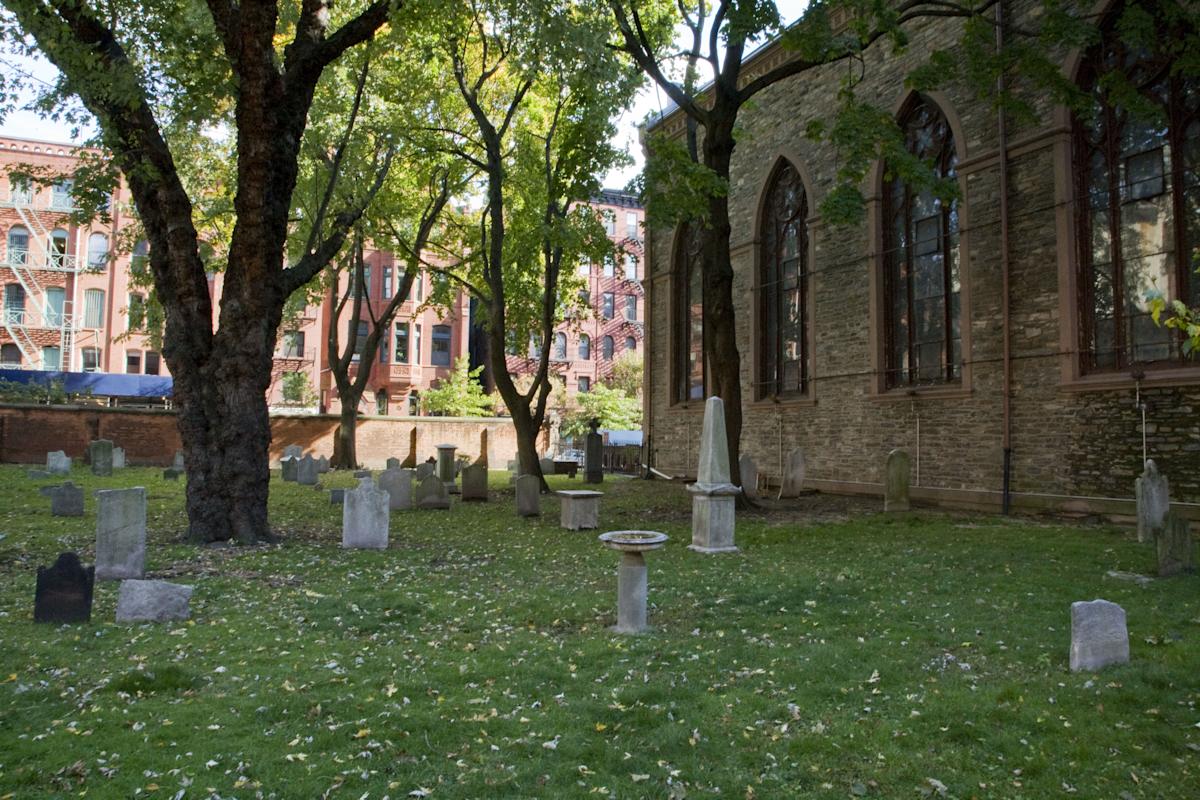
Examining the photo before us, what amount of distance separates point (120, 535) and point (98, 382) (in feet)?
92.2

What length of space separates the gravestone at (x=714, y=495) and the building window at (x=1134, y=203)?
22.4 feet

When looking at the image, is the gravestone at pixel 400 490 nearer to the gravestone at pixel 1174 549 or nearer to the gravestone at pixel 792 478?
the gravestone at pixel 792 478

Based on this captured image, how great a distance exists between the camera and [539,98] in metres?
21.8

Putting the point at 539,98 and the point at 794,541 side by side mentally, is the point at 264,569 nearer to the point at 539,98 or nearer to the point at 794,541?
the point at 794,541

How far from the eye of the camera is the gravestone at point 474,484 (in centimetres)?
1784

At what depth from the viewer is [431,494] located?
15836 mm

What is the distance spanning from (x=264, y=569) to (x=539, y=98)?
16381mm

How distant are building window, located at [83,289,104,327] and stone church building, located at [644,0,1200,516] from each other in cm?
3529

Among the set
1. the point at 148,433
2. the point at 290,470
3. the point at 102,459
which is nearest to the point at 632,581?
the point at 290,470

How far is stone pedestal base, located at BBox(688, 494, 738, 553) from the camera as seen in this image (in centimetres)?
1038

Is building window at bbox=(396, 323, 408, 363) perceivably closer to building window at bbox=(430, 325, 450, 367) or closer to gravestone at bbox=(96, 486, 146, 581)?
building window at bbox=(430, 325, 450, 367)

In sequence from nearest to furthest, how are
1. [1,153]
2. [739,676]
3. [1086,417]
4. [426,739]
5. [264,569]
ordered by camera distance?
[426,739]
[739,676]
[264,569]
[1086,417]
[1,153]

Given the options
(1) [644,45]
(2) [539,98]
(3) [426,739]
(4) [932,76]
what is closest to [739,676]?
(3) [426,739]

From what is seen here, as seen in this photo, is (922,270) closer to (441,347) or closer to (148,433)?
(148,433)
